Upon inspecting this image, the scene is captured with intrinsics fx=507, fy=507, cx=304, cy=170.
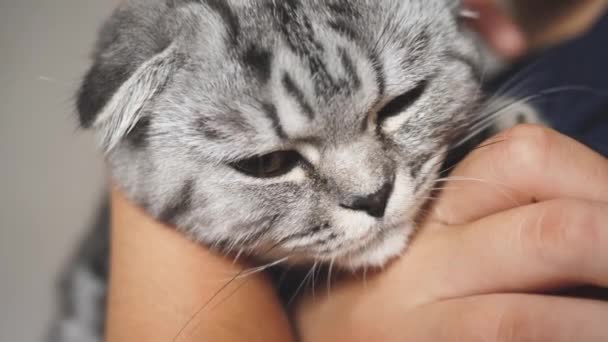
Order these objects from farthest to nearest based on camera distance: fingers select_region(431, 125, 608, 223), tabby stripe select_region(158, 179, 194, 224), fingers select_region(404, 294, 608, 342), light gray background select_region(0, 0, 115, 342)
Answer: light gray background select_region(0, 0, 115, 342), tabby stripe select_region(158, 179, 194, 224), fingers select_region(431, 125, 608, 223), fingers select_region(404, 294, 608, 342)

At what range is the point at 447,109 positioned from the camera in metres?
0.80

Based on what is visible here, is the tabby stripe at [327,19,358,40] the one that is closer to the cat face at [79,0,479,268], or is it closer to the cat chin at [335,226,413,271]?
the cat face at [79,0,479,268]

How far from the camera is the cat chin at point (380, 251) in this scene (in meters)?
0.77

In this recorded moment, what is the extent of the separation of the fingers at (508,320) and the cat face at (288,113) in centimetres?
12

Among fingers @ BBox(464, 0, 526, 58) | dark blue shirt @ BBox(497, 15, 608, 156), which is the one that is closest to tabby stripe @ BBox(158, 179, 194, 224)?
dark blue shirt @ BBox(497, 15, 608, 156)

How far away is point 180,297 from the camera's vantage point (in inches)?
32.1

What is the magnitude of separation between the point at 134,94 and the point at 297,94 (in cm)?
24

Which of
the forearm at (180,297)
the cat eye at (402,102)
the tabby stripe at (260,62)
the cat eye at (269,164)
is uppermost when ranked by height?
the tabby stripe at (260,62)

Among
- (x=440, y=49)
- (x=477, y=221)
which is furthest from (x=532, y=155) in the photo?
(x=440, y=49)

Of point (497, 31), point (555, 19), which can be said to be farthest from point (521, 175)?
point (555, 19)

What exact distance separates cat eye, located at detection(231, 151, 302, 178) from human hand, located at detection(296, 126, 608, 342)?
24 centimetres

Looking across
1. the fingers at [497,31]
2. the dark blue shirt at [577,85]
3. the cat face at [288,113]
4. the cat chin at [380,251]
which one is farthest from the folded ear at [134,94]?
the fingers at [497,31]

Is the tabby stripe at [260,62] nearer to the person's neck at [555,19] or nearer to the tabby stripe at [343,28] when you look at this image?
the tabby stripe at [343,28]

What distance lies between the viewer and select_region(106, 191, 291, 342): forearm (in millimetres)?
799
